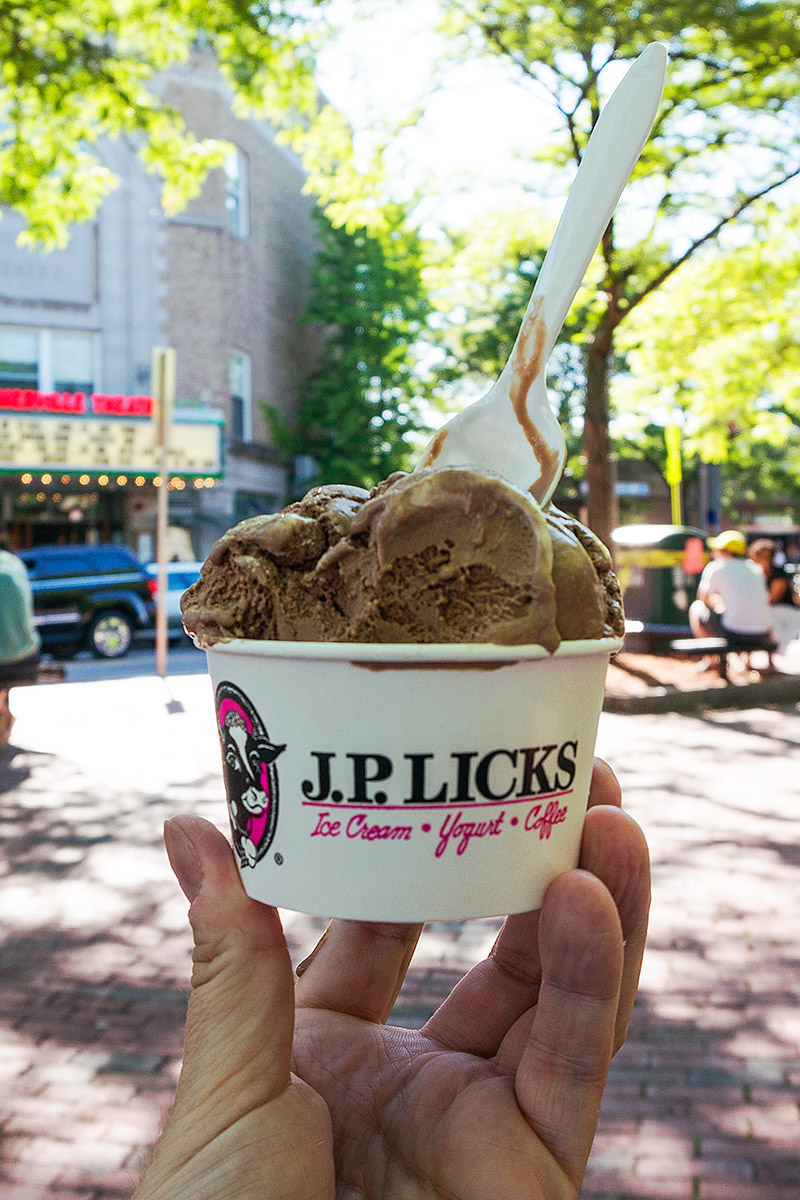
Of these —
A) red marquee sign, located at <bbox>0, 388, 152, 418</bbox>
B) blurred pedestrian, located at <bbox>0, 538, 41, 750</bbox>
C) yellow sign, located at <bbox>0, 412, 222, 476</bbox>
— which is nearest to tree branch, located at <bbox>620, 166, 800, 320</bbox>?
blurred pedestrian, located at <bbox>0, 538, 41, 750</bbox>

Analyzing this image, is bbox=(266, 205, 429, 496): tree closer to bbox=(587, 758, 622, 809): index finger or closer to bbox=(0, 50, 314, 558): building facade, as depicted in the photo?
bbox=(0, 50, 314, 558): building facade

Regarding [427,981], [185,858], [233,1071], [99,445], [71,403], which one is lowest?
[427,981]

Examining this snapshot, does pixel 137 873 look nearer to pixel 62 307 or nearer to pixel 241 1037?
pixel 241 1037

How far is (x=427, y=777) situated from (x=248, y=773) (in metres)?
0.30

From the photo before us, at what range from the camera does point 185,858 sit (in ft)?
5.16

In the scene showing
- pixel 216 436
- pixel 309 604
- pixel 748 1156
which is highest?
pixel 216 436

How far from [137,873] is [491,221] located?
30.7ft

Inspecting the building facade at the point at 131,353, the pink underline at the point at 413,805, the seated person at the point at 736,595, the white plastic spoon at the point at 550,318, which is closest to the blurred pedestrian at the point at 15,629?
the white plastic spoon at the point at 550,318

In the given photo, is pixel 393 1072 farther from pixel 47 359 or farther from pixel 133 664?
pixel 47 359

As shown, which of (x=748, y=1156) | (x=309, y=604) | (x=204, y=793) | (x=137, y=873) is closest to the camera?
(x=309, y=604)

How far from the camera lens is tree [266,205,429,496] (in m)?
26.5

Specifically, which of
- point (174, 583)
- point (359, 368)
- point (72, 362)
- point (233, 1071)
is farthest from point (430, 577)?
point (359, 368)

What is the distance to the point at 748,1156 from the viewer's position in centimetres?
293

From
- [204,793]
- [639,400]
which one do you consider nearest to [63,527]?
[639,400]
